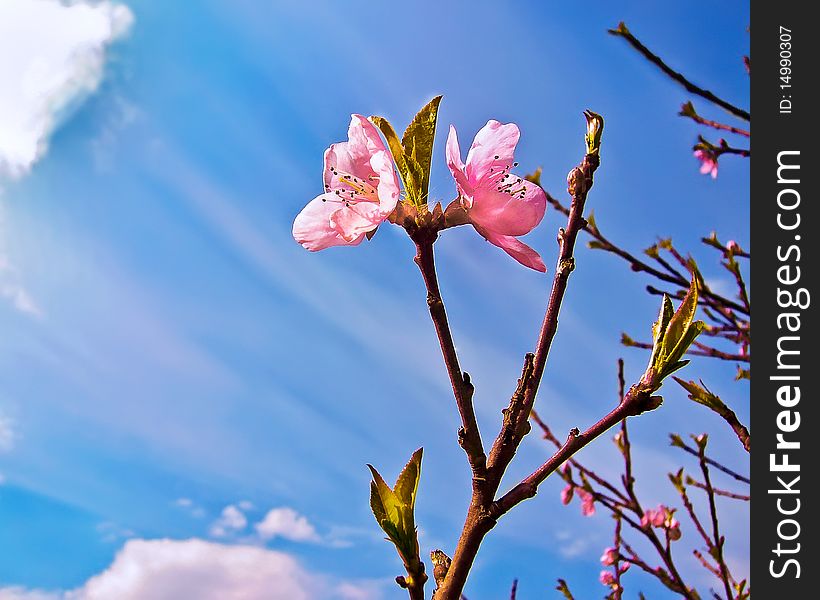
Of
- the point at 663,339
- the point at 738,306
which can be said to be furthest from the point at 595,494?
the point at 663,339

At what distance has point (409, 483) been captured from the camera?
83 centimetres

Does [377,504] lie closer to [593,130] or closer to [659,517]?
[593,130]

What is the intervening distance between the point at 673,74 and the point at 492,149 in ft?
6.41

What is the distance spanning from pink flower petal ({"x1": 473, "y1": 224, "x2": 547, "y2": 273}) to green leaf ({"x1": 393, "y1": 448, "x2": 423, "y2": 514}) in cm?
29

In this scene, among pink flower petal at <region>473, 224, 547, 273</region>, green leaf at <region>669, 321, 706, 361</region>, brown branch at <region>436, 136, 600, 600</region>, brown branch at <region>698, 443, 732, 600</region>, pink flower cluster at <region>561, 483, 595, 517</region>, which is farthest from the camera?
pink flower cluster at <region>561, 483, 595, 517</region>

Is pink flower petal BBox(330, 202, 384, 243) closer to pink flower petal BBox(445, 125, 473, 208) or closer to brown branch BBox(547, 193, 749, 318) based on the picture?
pink flower petal BBox(445, 125, 473, 208)

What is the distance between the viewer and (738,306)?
2.72 m

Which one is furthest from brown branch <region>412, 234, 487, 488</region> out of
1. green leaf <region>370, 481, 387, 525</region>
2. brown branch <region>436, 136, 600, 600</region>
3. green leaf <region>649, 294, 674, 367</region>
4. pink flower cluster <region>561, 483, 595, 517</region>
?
pink flower cluster <region>561, 483, 595, 517</region>

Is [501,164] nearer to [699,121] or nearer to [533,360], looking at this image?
[533,360]

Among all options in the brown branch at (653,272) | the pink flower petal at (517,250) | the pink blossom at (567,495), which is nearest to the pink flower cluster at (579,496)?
the pink blossom at (567,495)

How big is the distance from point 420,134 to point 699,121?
2944mm

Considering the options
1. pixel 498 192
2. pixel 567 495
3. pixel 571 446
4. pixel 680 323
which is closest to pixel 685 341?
pixel 680 323

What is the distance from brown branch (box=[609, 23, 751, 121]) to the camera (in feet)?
8.51

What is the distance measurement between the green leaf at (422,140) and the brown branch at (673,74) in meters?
2.03
